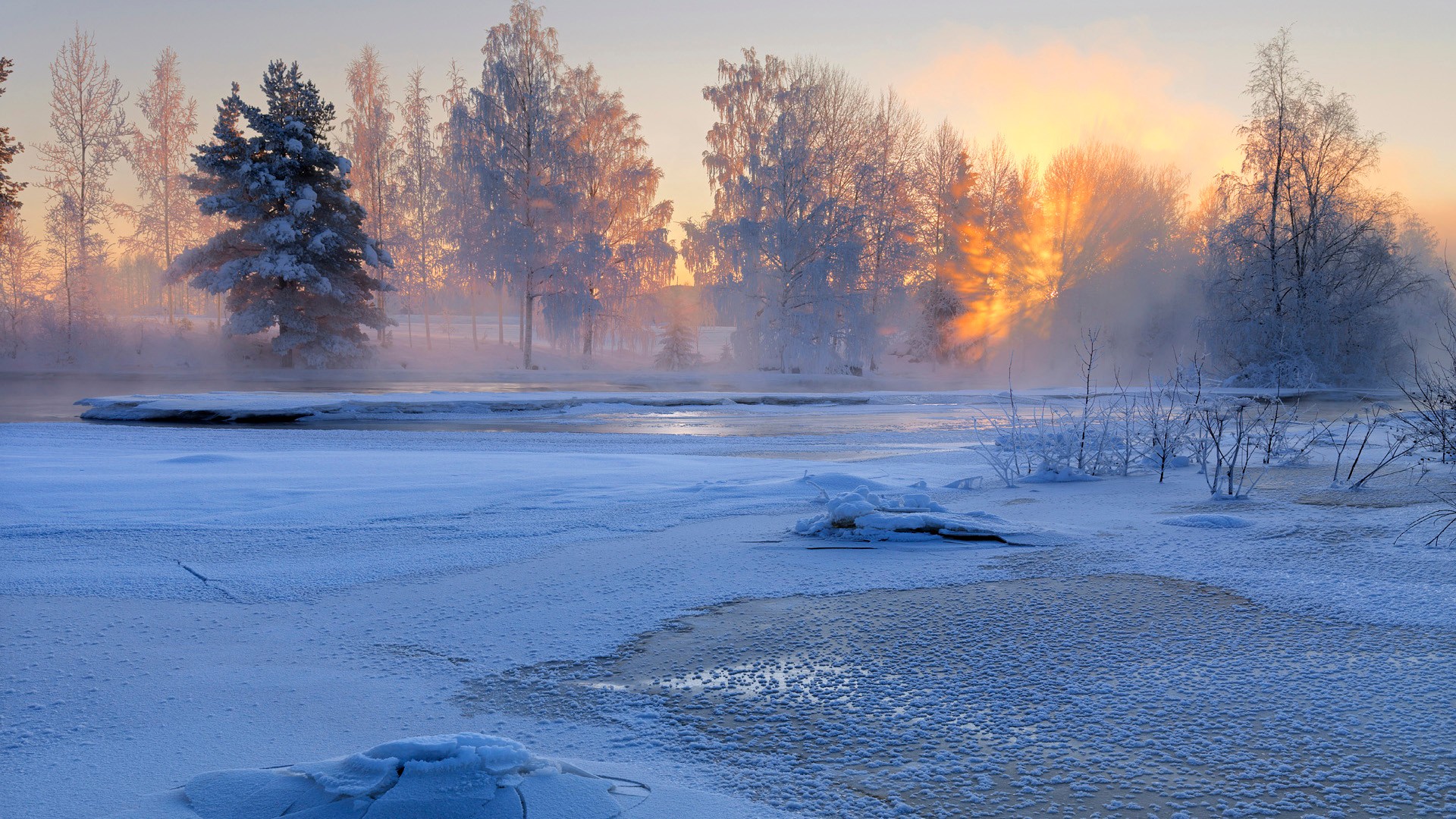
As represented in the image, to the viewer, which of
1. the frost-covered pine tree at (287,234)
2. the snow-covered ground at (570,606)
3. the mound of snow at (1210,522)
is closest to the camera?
the snow-covered ground at (570,606)

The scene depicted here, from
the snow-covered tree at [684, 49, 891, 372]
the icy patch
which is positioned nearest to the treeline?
the snow-covered tree at [684, 49, 891, 372]

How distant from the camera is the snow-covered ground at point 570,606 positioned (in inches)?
79.0

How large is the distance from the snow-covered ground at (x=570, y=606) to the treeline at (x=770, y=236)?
68.1ft

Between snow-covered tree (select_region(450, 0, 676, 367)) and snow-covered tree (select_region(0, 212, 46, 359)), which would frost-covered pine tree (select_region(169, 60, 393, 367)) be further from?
snow-covered tree (select_region(0, 212, 46, 359))

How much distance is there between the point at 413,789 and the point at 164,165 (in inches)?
1643

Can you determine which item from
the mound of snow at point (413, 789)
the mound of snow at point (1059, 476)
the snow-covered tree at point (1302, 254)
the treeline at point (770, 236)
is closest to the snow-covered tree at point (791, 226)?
the treeline at point (770, 236)

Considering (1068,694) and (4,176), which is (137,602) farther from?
(4,176)

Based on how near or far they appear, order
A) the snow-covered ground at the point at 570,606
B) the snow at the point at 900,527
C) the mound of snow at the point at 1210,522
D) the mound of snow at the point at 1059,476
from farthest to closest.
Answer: the mound of snow at the point at 1059,476, the mound of snow at the point at 1210,522, the snow at the point at 900,527, the snow-covered ground at the point at 570,606

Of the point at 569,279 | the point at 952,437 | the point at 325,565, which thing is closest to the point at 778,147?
the point at 569,279

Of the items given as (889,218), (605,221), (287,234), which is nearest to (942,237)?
(889,218)

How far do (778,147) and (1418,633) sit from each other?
25.8 meters

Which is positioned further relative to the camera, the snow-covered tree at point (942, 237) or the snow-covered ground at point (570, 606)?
the snow-covered tree at point (942, 237)

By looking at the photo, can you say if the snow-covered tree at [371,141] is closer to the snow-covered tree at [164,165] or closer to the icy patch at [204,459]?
the snow-covered tree at [164,165]

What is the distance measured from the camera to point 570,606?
3303 mm
